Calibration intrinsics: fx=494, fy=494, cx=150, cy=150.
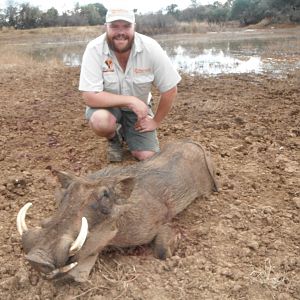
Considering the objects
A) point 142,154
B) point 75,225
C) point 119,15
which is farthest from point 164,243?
point 119,15

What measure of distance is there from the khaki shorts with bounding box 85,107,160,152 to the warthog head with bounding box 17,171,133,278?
5.12 feet

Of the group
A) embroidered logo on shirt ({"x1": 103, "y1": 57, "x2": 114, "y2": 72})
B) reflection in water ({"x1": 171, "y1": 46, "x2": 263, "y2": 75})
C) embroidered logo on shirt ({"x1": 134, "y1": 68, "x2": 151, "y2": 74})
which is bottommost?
reflection in water ({"x1": 171, "y1": 46, "x2": 263, "y2": 75})

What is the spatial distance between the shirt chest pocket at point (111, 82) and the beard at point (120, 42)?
23 cm

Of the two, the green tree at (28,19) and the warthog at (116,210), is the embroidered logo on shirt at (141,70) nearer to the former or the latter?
the warthog at (116,210)

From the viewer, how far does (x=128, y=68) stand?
14.0 ft

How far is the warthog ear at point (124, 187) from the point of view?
117 inches

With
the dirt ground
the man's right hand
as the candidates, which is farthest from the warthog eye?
the man's right hand

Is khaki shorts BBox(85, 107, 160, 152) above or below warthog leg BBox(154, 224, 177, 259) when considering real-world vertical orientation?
above

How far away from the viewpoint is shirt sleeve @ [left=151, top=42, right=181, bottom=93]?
4211mm

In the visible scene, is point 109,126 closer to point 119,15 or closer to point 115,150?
point 115,150

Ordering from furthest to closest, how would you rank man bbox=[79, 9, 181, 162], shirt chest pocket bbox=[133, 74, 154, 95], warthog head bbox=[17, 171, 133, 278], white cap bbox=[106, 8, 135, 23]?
shirt chest pocket bbox=[133, 74, 154, 95] < man bbox=[79, 9, 181, 162] < white cap bbox=[106, 8, 135, 23] < warthog head bbox=[17, 171, 133, 278]

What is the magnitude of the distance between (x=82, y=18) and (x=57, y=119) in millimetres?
37640

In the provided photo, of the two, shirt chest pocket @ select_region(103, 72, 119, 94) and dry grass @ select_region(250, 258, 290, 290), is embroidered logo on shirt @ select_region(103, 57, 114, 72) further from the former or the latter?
dry grass @ select_region(250, 258, 290, 290)

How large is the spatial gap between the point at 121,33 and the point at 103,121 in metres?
0.80
